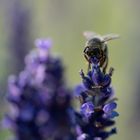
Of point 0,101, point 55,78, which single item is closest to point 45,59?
point 55,78

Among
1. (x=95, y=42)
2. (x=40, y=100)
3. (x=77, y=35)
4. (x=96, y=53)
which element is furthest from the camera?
(x=77, y=35)

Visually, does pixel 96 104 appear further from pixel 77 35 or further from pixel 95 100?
pixel 77 35

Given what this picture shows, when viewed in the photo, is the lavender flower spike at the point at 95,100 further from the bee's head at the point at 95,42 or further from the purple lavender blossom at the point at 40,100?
the purple lavender blossom at the point at 40,100

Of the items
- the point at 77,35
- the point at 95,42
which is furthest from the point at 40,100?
the point at 77,35

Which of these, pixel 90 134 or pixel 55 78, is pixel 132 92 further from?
pixel 90 134

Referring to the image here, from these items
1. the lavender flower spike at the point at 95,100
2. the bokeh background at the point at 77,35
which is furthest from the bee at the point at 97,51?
the bokeh background at the point at 77,35

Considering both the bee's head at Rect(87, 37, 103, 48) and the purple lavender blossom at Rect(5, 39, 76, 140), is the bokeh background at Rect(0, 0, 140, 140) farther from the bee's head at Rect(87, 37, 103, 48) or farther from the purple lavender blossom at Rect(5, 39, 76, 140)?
the bee's head at Rect(87, 37, 103, 48)
